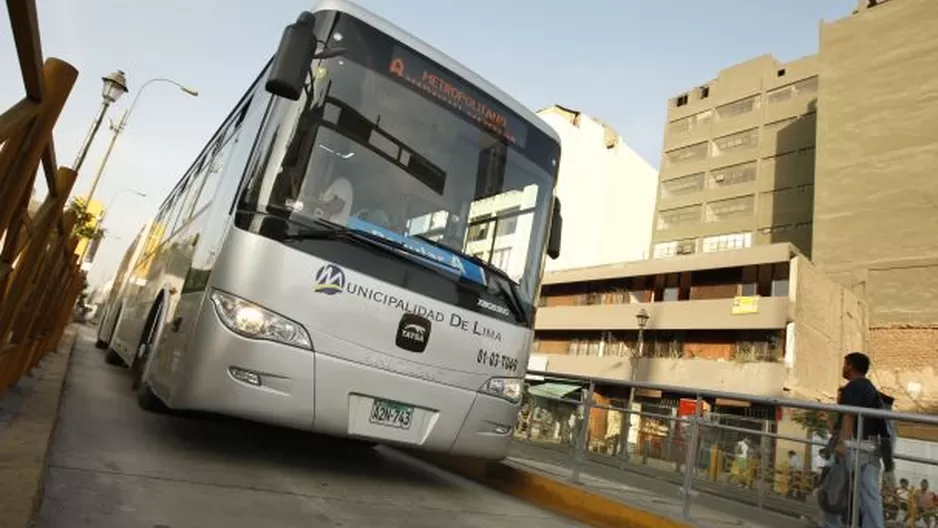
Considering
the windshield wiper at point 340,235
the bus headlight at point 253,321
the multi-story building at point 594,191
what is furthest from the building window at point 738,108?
the bus headlight at point 253,321

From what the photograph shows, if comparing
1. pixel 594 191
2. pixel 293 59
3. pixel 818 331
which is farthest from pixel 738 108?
pixel 293 59

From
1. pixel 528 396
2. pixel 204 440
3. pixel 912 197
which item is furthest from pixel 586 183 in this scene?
pixel 204 440

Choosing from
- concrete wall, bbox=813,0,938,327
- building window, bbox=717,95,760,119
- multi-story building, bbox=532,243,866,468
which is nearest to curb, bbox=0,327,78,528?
multi-story building, bbox=532,243,866,468

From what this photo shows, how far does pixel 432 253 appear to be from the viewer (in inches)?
188

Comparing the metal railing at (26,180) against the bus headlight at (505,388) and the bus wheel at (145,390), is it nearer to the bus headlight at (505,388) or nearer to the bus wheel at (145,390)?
the bus wheel at (145,390)

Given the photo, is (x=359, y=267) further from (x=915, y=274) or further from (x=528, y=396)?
(x=915, y=274)

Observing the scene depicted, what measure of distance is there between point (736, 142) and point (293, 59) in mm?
53749

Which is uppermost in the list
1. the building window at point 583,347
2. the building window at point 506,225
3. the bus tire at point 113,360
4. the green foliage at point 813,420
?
the building window at point 583,347

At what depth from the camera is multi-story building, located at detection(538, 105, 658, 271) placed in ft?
186

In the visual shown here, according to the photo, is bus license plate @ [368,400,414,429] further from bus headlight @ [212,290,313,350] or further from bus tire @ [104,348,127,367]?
bus tire @ [104,348,127,367]

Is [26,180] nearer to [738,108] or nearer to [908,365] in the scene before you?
[908,365]

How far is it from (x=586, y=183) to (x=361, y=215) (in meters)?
54.1

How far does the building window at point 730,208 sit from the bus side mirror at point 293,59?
4989cm

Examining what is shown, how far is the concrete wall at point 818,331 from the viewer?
95.9 feet
